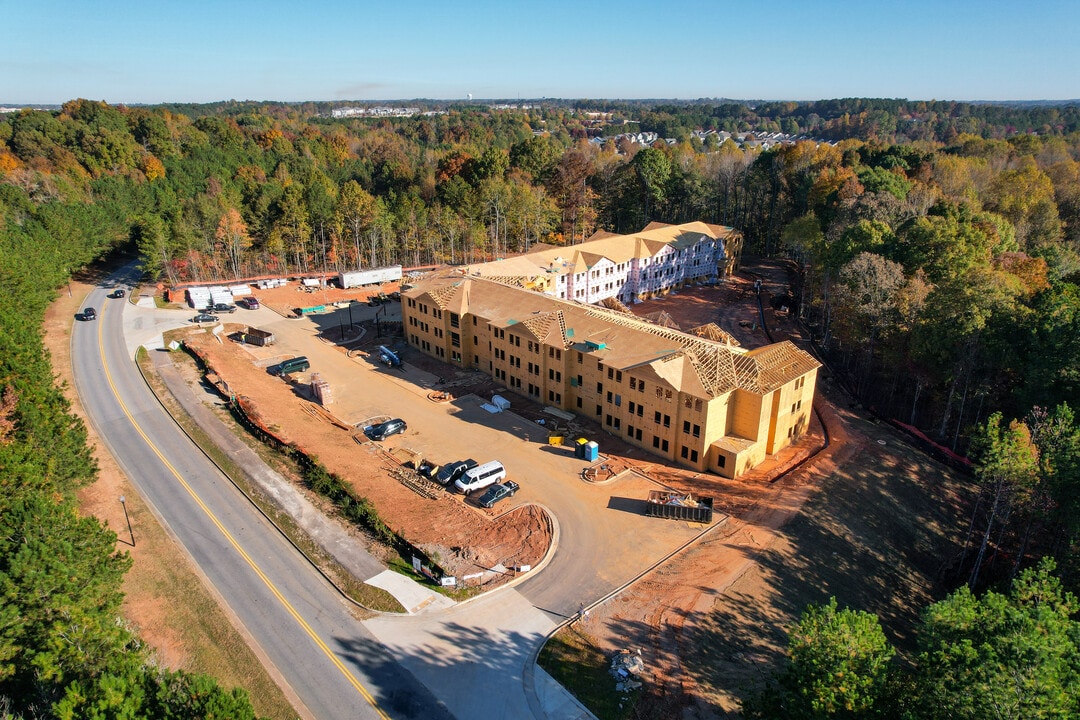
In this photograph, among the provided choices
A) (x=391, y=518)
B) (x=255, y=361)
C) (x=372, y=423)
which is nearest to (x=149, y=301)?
(x=255, y=361)

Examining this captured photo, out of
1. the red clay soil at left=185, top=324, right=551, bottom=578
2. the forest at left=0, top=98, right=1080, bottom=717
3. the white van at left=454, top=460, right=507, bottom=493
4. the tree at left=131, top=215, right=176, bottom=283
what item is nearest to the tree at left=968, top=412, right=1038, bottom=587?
the forest at left=0, top=98, right=1080, bottom=717

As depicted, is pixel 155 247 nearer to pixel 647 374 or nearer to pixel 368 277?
pixel 368 277

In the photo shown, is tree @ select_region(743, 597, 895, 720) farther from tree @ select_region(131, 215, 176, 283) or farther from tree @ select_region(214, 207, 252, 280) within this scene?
tree @ select_region(214, 207, 252, 280)

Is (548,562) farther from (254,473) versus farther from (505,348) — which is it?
(505,348)

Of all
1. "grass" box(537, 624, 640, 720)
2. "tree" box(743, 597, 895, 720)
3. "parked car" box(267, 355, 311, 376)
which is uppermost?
"tree" box(743, 597, 895, 720)

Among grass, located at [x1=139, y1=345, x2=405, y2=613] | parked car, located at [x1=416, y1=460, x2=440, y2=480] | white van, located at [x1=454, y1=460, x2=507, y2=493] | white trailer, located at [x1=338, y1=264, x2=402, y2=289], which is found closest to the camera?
grass, located at [x1=139, y1=345, x2=405, y2=613]

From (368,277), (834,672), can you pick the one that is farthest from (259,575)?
(368,277)
